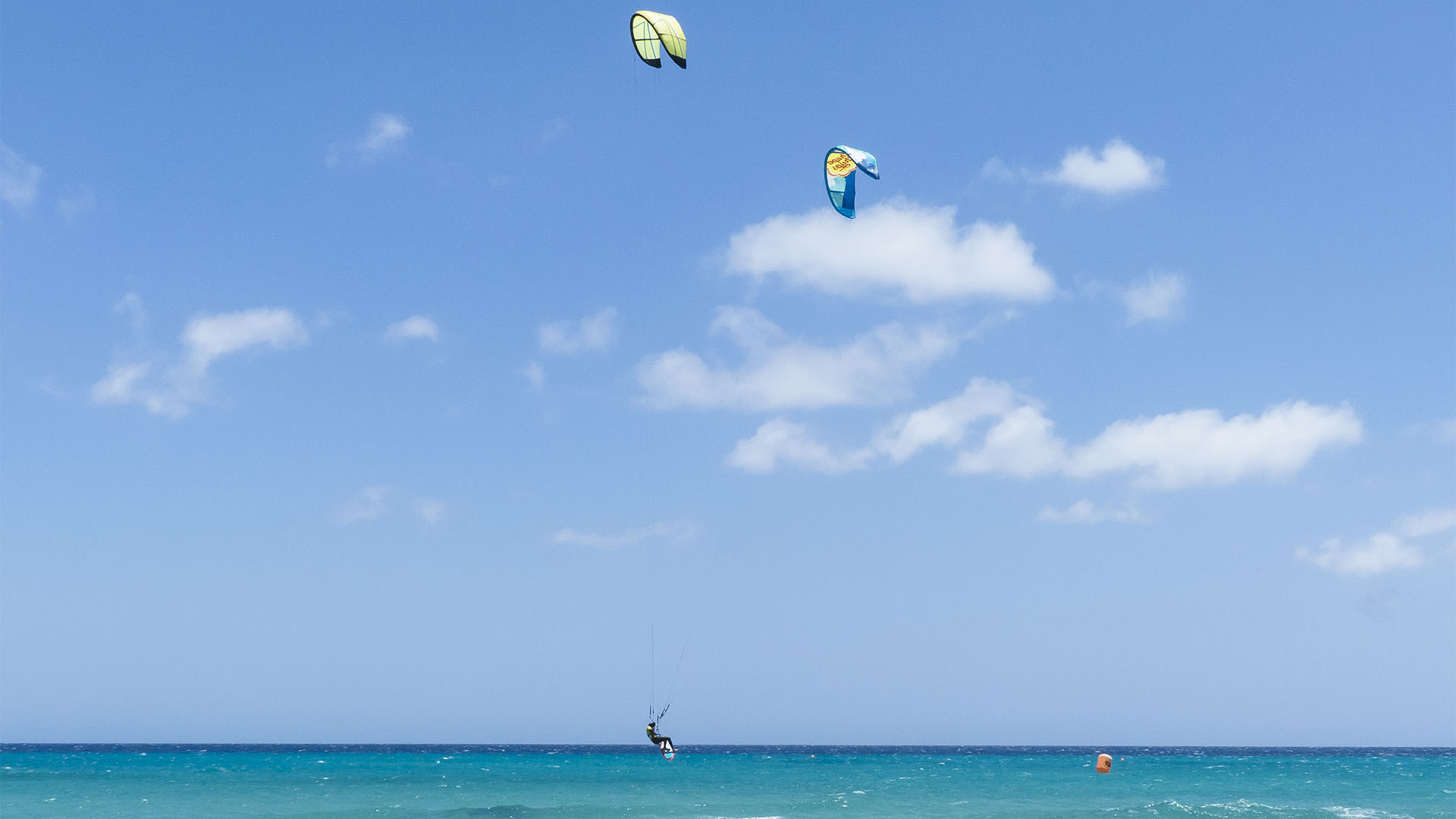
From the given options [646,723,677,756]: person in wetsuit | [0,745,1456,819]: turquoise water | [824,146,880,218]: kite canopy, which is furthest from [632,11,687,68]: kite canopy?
[0,745,1456,819]: turquoise water

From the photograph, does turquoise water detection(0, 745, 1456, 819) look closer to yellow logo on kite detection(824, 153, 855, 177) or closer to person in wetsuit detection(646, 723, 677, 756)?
person in wetsuit detection(646, 723, 677, 756)

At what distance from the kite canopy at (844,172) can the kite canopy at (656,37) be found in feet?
16.2

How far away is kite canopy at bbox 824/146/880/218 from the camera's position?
24.5m

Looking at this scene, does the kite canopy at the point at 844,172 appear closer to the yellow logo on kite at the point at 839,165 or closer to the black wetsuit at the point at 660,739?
the yellow logo on kite at the point at 839,165

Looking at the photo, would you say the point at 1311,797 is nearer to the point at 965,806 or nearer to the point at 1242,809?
the point at 1242,809

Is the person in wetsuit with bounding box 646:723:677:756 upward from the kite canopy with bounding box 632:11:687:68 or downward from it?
downward

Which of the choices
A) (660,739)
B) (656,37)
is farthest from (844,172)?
(660,739)

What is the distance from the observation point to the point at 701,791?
5312cm

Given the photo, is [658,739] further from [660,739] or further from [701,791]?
[701,791]

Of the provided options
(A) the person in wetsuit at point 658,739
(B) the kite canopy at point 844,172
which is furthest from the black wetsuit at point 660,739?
(B) the kite canopy at point 844,172

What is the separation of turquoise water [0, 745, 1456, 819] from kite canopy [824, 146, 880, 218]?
79.5 ft

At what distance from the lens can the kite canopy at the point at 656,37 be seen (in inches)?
837

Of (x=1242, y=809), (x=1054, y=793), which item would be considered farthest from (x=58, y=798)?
(x=1242, y=809)

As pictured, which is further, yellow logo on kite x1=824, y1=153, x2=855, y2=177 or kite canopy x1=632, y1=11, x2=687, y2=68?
yellow logo on kite x1=824, y1=153, x2=855, y2=177
